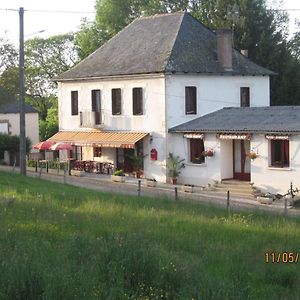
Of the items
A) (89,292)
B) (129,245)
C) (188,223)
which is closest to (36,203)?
(188,223)

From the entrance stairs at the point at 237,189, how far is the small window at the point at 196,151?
6.63 feet

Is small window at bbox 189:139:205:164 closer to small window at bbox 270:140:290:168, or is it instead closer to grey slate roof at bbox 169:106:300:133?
grey slate roof at bbox 169:106:300:133

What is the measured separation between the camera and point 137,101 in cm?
3831

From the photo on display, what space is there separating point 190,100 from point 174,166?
408 centimetres

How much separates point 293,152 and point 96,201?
14469 mm

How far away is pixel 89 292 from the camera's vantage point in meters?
7.80

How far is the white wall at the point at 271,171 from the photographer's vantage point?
30.5 metres

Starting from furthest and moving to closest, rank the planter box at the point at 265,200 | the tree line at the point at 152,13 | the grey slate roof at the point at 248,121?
the tree line at the point at 152,13, the grey slate roof at the point at 248,121, the planter box at the point at 265,200

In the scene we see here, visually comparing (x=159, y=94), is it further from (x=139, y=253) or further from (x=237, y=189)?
(x=139, y=253)

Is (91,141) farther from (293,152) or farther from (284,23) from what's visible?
(284,23)

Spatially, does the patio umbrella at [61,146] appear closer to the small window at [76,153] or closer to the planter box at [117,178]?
the small window at [76,153]

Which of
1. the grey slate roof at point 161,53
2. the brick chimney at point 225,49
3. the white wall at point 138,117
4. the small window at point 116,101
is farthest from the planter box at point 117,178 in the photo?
the brick chimney at point 225,49
